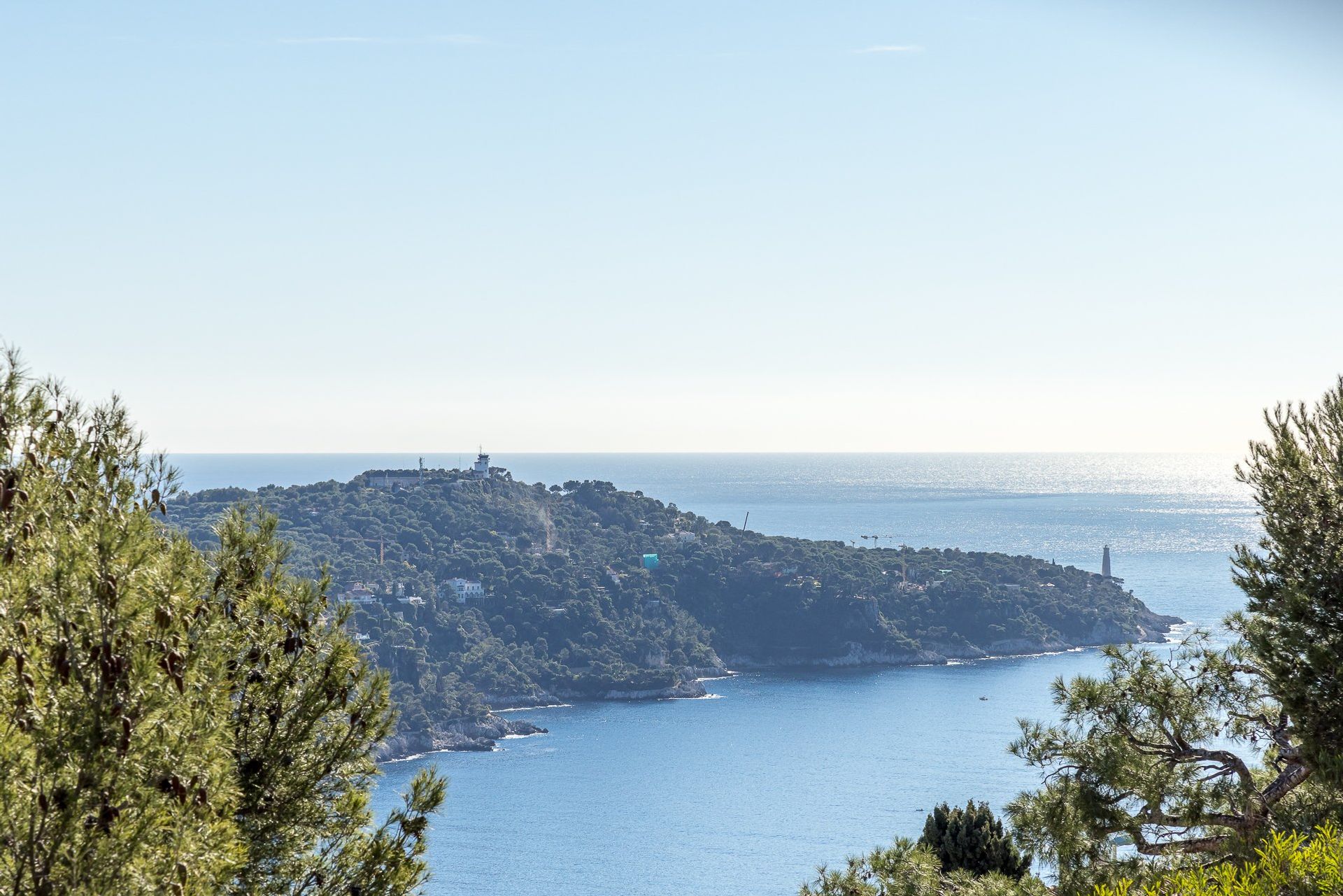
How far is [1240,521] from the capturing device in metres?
140

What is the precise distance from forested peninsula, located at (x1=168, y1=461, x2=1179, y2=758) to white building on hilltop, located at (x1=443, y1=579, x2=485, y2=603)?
218 millimetres

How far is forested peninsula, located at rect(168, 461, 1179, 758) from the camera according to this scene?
225 feet

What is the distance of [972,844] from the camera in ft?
40.3

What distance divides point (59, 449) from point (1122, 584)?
94.8 meters

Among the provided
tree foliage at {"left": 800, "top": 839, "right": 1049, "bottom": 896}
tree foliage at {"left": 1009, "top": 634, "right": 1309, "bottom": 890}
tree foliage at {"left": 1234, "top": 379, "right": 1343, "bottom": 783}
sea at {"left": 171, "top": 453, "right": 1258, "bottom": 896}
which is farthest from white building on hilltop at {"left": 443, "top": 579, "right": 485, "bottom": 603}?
tree foliage at {"left": 1234, "top": 379, "right": 1343, "bottom": 783}

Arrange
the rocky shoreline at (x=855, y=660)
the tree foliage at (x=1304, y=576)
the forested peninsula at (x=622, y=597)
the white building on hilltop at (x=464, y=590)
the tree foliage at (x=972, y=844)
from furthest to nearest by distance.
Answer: the white building on hilltop at (x=464, y=590)
the forested peninsula at (x=622, y=597)
the rocky shoreline at (x=855, y=660)
the tree foliage at (x=972, y=844)
the tree foliage at (x=1304, y=576)

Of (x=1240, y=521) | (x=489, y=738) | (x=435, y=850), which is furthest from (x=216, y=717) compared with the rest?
(x=1240, y=521)

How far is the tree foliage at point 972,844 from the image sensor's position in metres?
12.2

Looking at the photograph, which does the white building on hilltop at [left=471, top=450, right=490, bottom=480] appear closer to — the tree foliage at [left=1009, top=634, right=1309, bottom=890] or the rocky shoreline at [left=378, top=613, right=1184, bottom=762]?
the rocky shoreline at [left=378, top=613, right=1184, bottom=762]

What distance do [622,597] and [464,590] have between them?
35.9ft

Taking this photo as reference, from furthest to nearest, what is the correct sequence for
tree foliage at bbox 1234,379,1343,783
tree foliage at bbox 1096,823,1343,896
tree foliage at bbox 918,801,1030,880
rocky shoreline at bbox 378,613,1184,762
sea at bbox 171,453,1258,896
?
rocky shoreline at bbox 378,613,1184,762 < sea at bbox 171,453,1258,896 < tree foliage at bbox 918,801,1030,880 < tree foliage at bbox 1234,379,1343,783 < tree foliage at bbox 1096,823,1343,896

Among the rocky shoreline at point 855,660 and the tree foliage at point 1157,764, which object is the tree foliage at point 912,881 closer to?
the tree foliage at point 1157,764

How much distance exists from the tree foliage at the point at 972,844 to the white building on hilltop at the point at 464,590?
2546 inches

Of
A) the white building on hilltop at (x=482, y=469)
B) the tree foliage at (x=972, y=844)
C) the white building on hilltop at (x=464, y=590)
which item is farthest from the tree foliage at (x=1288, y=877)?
the white building on hilltop at (x=482, y=469)
